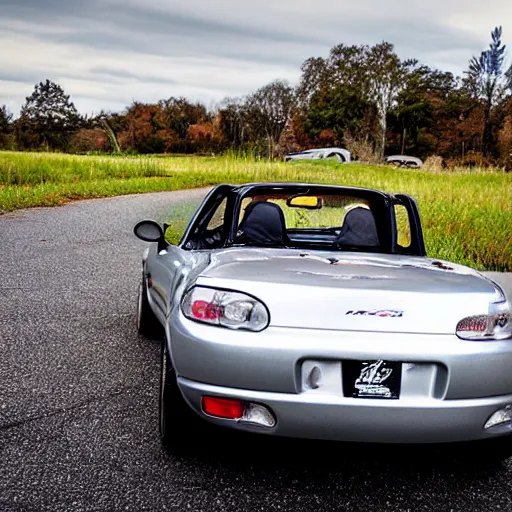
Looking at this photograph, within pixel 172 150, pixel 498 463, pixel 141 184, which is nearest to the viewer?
pixel 498 463

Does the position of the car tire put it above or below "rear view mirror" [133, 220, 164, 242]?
below

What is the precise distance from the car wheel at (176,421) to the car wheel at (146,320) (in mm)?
2031

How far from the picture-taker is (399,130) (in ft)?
191

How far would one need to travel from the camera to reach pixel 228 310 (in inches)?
104

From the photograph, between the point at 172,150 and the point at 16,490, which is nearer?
the point at 16,490

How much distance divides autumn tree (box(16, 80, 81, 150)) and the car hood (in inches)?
2634

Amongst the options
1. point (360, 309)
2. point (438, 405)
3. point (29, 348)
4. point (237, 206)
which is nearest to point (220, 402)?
point (360, 309)

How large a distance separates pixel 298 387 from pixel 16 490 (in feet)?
3.64

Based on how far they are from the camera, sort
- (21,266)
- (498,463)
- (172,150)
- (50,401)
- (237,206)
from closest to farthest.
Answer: (498,463), (50,401), (237,206), (21,266), (172,150)

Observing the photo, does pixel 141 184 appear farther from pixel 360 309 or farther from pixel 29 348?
pixel 360 309

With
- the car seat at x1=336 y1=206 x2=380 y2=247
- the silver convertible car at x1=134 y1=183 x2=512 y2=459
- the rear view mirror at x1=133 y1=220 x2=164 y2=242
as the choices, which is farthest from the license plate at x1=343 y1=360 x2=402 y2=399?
the rear view mirror at x1=133 y1=220 x2=164 y2=242

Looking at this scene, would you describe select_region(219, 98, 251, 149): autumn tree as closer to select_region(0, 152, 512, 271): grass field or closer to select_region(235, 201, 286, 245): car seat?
select_region(0, 152, 512, 271): grass field

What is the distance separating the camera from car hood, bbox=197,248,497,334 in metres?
2.57

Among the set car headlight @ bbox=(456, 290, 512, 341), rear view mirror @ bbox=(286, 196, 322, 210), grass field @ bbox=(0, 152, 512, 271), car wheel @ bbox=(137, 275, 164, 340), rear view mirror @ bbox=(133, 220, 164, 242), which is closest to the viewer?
car headlight @ bbox=(456, 290, 512, 341)
